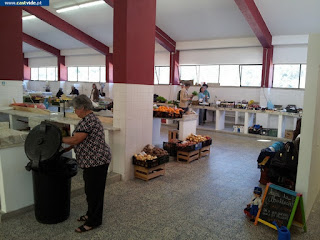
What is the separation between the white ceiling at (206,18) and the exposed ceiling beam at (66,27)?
233mm

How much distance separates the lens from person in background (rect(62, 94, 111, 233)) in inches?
123

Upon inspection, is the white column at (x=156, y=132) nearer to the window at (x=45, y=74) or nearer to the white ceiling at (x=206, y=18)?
the white ceiling at (x=206, y=18)

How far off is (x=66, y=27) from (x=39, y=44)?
493cm

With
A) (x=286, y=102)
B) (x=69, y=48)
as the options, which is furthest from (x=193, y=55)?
(x=69, y=48)

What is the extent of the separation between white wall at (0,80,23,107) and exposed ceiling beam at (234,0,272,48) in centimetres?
679

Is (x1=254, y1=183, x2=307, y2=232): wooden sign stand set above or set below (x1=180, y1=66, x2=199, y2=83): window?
below

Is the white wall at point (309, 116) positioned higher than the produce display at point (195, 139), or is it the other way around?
the white wall at point (309, 116)

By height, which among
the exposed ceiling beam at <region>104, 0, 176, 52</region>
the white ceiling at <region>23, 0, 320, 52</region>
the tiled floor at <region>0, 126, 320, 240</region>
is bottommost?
the tiled floor at <region>0, 126, 320, 240</region>

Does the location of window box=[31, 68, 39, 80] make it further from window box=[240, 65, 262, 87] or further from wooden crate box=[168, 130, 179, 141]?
wooden crate box=[168, 130, 179, 141]

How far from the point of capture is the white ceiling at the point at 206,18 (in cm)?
917

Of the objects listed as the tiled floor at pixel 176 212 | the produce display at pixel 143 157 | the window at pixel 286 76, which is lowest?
the tiled floor at pixel 176 212

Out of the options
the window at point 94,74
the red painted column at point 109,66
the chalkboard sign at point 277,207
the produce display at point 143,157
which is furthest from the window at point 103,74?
the chalkboard sign at point 277,207

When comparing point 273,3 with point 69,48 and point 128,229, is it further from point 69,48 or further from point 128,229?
point 69,48

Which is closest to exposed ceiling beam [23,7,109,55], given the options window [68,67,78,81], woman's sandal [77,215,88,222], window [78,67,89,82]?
window [78,67,89,82]
